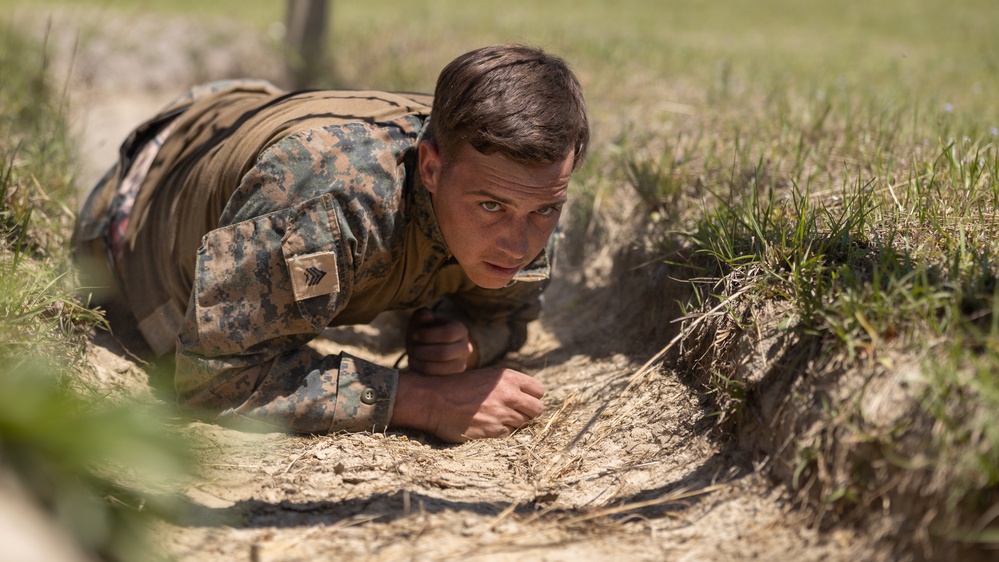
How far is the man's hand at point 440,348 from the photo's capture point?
2.94 metres

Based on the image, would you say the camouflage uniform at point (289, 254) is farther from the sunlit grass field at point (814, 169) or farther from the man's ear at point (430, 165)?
the sunlit grass field at point (814, 169)

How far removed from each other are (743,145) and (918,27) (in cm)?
716

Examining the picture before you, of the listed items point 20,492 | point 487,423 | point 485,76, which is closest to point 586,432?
point 487,423

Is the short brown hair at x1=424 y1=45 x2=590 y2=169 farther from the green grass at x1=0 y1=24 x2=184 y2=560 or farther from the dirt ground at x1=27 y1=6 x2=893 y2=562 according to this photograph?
the green grass at x1=0 y1=24 x2=184 y2=560

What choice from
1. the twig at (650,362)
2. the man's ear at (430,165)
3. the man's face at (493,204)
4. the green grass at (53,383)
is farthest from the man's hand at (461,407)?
the green grass at (53,383)

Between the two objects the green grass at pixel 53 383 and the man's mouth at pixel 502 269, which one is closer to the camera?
the green grass at pixel 53 383

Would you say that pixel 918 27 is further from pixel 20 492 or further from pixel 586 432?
pixel 20 492

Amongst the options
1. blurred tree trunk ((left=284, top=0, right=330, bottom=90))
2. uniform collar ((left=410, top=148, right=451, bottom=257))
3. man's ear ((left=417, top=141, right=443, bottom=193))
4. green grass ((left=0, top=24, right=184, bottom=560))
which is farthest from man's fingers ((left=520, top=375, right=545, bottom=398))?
blurred tree trunk ((left=284, top=0, right=330, bottom=90))

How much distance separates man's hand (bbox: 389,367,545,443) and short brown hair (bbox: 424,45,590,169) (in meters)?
0.69

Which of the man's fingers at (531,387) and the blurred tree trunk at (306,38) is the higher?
the blurred tree trunk at (306,38)

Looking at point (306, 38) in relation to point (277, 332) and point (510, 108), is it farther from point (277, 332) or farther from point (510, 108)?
point (510, 108)

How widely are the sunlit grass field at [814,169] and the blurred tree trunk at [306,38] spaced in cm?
18

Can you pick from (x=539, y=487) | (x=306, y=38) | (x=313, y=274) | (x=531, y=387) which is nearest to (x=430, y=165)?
(x=313, y=274)

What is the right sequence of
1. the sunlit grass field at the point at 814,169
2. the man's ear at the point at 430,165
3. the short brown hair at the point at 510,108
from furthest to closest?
the man's ear at the point at 430,165 < the short brown hair at the point at 510,108 < the sunlit grass field at the point at 814,169
